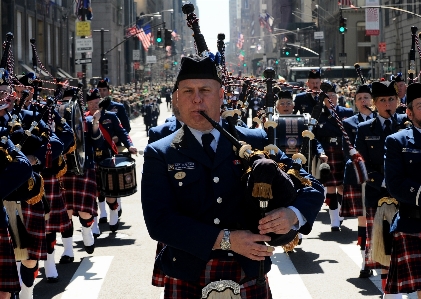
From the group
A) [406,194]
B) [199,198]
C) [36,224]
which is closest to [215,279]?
[199,198]

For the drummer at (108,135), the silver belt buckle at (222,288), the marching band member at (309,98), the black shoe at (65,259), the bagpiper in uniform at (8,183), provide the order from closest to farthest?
the silver belt buckle at (222,288) < the bagpiper in uniform at (8,183) < the black shoe at (65,259) < the drummer at (108,135) < the marching band member at (309,98)

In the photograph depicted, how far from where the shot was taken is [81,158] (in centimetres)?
978

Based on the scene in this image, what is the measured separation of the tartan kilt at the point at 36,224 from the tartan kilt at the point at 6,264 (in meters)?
1.13

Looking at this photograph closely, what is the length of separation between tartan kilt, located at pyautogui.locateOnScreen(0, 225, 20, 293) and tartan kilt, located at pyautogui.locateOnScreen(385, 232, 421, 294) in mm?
2637

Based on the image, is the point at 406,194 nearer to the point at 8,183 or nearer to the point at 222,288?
the point at 222,288

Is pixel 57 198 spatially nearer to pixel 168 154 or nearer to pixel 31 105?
pixel 31 105

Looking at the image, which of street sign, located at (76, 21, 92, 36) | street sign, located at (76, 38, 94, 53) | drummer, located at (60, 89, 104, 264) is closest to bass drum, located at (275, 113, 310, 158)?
drummer, located at (60, 89, 104, 264)

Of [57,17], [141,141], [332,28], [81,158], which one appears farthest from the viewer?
[332,28]

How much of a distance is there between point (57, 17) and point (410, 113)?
43973mm

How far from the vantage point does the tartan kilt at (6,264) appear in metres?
5.47

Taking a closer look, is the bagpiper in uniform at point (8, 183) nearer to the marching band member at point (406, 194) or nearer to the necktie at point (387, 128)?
the marching band member at point (406, 194)

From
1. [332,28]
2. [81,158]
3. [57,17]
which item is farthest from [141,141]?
[332,28]

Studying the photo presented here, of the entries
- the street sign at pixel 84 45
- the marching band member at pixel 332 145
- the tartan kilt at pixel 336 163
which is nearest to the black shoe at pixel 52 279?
the marching band member at pixel 332 145

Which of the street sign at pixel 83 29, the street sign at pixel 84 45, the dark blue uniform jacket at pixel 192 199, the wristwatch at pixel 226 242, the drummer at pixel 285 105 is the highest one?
the street sign at pixel 83 29
